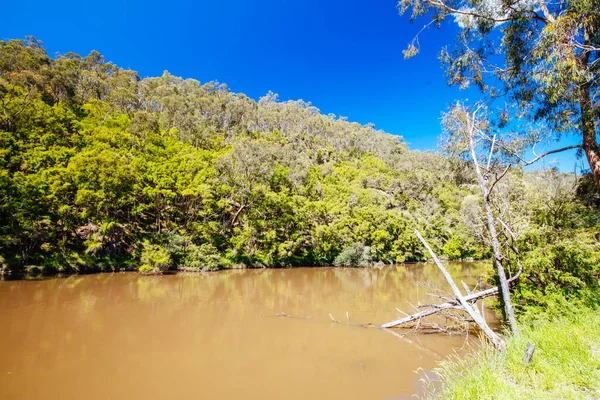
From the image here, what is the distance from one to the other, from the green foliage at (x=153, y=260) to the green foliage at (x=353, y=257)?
568 inches

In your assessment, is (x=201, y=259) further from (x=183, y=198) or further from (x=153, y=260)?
(x=183, y=198)

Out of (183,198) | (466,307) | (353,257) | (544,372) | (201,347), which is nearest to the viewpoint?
(544,372)

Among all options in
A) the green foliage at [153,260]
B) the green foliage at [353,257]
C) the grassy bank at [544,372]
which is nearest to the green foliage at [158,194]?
the green foliage at [353,257]

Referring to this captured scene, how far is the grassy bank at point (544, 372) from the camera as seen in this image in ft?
11.0

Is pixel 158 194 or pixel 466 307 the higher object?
pixel 158 194

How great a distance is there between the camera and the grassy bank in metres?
3.35

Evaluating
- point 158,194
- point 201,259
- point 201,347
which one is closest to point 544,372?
point 201,347

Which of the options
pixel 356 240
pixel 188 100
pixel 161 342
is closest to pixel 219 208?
pixel 356 240

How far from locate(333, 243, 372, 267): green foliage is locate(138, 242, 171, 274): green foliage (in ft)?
47.3

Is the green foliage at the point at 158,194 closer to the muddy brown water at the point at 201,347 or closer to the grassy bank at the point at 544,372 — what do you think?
the muddy brown water at the point at 201,347

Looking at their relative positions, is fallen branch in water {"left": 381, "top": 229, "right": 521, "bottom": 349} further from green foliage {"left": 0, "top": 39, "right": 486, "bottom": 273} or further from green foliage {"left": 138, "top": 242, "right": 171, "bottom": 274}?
green foliage {"left": 138, "top": 242, "right": 171, "bottom": 274}

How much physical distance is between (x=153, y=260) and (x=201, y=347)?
46.1ft

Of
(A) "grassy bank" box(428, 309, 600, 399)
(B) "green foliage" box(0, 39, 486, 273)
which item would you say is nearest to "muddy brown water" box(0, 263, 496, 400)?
(A) "grassy bank" box(428, 309, 600, 399)

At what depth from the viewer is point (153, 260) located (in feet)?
64.7
